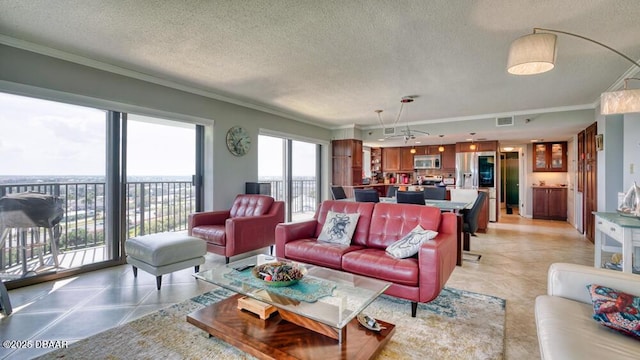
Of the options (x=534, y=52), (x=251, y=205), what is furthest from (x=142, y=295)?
(x=534, y=52)

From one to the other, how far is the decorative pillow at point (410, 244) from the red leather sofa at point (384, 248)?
0.18 ft

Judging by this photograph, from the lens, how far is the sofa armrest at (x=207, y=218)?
13.0 feet

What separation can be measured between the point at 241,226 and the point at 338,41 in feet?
7.95

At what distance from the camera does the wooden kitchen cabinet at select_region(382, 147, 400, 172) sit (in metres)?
9.42

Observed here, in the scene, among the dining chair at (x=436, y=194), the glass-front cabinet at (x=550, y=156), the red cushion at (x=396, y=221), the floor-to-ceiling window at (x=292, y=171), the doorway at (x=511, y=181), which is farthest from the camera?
the doorway at (x=511, y=181)

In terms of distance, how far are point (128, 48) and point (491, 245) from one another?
5810 millimetres

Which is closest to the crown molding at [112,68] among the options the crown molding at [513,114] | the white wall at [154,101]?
the white wall at [154,101]

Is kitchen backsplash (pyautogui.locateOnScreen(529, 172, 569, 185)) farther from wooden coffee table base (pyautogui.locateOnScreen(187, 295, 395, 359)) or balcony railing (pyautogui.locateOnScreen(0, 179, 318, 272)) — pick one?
balcony railing (pyautogui.locateOnScreen(0, 179, 318, 272))

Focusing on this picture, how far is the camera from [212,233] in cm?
371

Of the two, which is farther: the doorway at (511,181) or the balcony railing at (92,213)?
the doorway at (511,181)

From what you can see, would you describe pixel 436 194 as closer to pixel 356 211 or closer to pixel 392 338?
pixel 356 211

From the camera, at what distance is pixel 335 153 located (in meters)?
7.58

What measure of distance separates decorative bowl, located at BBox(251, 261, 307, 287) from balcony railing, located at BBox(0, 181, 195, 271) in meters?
2.77

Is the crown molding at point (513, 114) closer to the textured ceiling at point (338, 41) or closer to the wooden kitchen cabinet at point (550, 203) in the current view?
the textured ceiling at point (338, 41)
